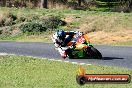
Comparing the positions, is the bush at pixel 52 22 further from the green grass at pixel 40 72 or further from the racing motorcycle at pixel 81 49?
the racing motorcycle at pixel 81 49

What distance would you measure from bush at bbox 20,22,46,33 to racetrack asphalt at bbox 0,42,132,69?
7859 millimetres

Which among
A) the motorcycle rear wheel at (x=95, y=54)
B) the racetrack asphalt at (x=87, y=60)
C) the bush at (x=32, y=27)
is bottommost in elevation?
the bush at (x=32, y=27)

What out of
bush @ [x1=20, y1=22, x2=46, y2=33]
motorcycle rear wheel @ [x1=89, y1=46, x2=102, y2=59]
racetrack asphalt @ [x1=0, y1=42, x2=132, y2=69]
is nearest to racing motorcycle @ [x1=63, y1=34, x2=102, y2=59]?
motorcycle rear wheel @ [x1=89, y1=46, x2=102, y2=59]

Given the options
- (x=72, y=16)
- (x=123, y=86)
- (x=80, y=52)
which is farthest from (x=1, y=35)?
(x=123, y=86)

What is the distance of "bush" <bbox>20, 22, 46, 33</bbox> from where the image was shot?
33969 mm

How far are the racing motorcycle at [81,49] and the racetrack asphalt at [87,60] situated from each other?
16.8 inches

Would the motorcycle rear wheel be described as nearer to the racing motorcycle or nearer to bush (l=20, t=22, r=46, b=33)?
the racing motorcycle

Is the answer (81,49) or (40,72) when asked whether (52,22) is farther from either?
(40,72)

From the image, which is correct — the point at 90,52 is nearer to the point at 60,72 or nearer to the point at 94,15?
the point at 60,72

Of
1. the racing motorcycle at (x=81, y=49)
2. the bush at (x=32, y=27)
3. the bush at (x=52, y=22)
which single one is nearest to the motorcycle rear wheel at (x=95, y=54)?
the racing motorcycle at (x=81, y=49)

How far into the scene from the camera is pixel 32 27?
3419 cm

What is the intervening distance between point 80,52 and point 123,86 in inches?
268

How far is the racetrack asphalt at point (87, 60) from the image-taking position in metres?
19.4

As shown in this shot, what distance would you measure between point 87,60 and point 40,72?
12.2ft
